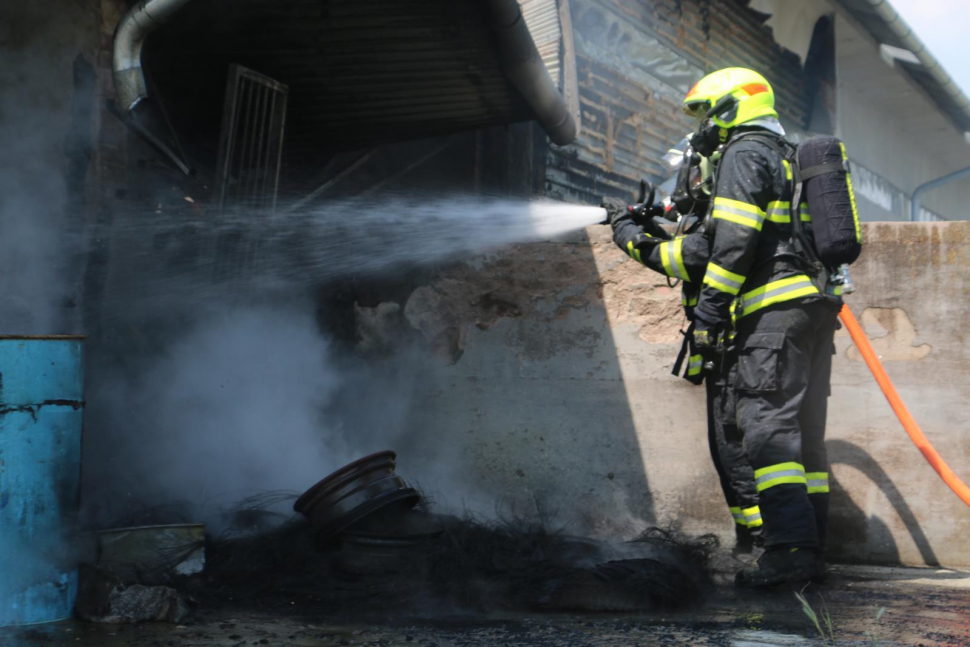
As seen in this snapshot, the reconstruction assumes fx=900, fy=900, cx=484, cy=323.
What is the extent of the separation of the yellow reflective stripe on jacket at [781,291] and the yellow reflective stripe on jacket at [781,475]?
0.63 metres

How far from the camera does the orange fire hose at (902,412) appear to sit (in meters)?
3.93

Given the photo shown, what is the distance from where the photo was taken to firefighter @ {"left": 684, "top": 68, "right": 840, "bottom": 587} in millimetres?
3457

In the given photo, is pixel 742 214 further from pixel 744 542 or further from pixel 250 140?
pixel 250 140

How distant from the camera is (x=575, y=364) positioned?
4.62m

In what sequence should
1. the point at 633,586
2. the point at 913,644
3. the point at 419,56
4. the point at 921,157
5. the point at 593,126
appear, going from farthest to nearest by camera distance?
the point at 921,157 < the point at 593,126 < the point at 419,56 < the point at 633,586 < the point at 913,644

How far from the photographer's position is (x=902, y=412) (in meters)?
4.03

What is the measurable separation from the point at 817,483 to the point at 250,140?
328cm

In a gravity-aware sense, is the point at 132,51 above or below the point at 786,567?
above

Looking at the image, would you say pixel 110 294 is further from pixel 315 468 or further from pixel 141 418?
pixel 315 468

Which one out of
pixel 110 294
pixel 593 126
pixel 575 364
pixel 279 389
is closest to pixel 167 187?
pixel 110 294

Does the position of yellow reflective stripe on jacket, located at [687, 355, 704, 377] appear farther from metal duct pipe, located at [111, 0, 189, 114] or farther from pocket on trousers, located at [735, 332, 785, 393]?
metal duct pipe, located at [111, 0, 189, 114]

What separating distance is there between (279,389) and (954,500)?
3319 mm

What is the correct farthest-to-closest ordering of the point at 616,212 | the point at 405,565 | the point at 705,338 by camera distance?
the point at 616,212
the point at 705,338
the point at 405,565

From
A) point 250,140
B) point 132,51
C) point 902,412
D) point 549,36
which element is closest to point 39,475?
point 132,51
